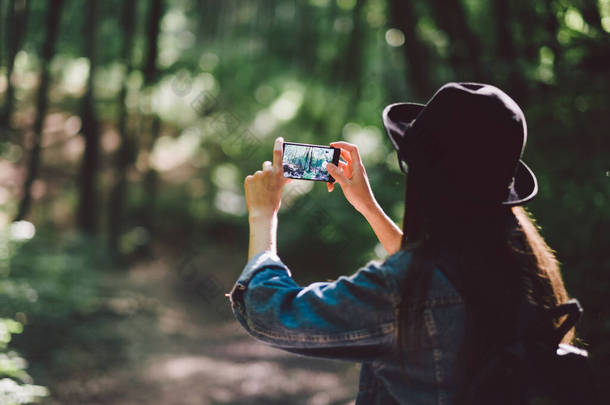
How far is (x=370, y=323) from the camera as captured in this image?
1269 millimetres

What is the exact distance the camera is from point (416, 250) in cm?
130

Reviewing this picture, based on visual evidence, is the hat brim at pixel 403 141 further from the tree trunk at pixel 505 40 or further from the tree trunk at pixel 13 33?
the tree trunk at pixel 13 33

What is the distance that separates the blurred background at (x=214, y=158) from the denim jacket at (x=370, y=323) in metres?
1.78

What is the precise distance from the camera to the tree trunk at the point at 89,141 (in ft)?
29.3

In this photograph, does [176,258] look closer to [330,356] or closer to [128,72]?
[128,72]

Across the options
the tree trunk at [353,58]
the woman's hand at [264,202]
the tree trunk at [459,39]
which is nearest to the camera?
the woman's hand at [264,202]

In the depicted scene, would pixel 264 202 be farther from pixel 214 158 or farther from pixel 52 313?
pixel 214 158

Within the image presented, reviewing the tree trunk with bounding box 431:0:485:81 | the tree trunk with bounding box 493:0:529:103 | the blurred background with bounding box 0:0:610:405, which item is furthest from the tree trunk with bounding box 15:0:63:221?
the tree trunk with bounding box 493:0:529:103

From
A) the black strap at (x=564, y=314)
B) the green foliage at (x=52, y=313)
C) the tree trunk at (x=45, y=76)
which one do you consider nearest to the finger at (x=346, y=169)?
the black strap at (x=564, y=314)

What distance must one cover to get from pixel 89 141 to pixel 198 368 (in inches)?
218

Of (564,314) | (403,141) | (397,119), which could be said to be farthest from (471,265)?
(397,119)

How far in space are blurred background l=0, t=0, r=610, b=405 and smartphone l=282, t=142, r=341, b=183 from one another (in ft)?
6.00

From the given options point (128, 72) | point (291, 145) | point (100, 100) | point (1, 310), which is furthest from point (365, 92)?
point (291, 145)

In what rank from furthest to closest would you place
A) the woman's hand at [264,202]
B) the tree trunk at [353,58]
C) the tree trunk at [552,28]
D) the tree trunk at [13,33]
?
1. the tree trunk at [353,58]
2. the tree trunk at [13,33]
3. the tree trunk at [552,28]
4. the woman's hand at [264,202]
